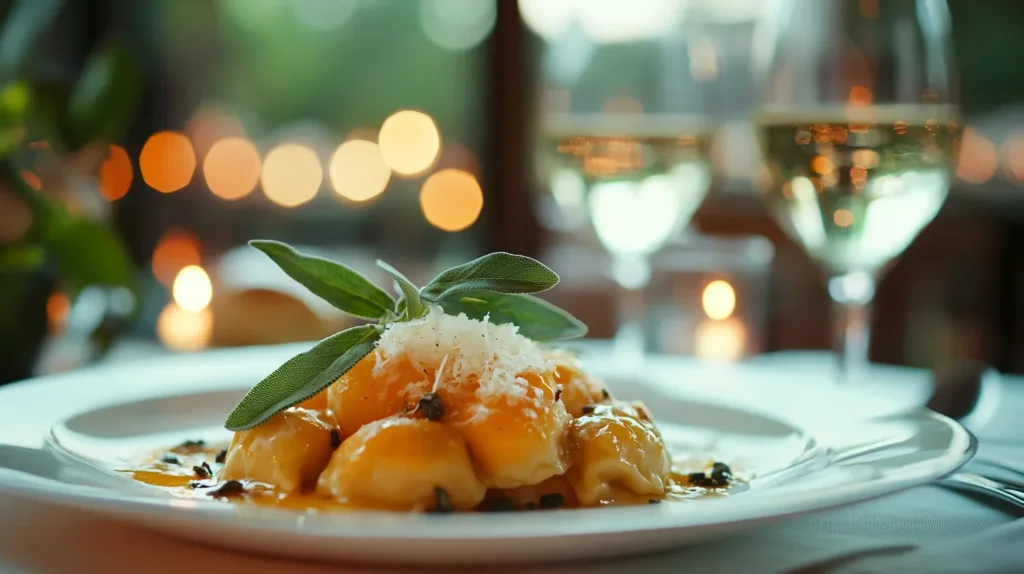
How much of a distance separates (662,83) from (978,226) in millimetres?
2328

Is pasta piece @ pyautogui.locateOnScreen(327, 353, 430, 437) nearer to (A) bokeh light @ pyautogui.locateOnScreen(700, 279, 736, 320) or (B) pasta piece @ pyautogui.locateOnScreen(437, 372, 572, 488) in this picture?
(B) pasta piece @ pyautogui.locateOnScreen(437, 372, 572, 488)

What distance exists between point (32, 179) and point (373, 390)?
130cm

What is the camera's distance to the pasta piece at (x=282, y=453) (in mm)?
928

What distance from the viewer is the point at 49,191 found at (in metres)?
2.14

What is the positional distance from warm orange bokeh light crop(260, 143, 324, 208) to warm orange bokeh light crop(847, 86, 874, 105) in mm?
3023

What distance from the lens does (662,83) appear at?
1.78 meters

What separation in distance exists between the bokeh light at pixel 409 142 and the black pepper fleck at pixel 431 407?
3.41 meters

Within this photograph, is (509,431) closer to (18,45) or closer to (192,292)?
(192,292)

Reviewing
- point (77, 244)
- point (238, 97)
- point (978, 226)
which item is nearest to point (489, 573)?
point (77, 244)

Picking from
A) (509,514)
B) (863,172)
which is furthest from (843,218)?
(509,514)

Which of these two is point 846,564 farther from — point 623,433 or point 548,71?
point 548,71

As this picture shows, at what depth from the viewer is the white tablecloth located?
0.76 meters

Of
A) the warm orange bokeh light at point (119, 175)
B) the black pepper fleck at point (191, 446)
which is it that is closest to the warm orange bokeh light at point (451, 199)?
the warm orange bokeh light at point (119, 175)

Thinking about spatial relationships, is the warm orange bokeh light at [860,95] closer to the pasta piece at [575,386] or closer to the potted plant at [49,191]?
the pasta piece at [575,386]
